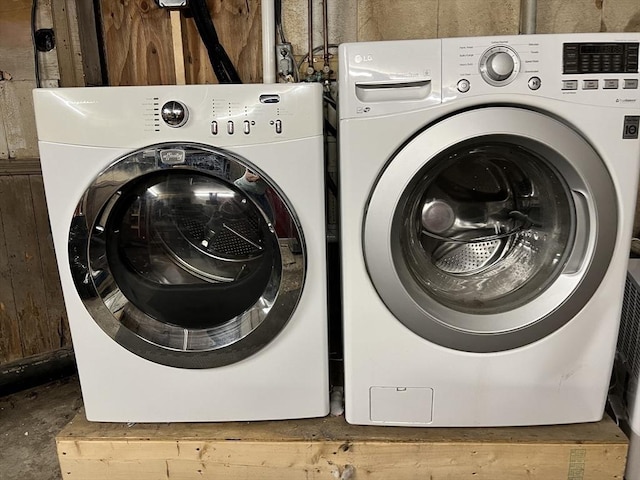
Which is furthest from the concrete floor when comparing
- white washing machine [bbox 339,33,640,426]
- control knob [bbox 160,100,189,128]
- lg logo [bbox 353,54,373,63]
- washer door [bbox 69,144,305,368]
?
lg logo [bbox 353,54,373,63]

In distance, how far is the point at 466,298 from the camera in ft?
3.52

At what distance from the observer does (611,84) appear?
93 cm

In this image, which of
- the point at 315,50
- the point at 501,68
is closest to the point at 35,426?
the point at 315,50

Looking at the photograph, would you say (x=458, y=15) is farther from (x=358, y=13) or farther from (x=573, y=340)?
(x=573, y=340)

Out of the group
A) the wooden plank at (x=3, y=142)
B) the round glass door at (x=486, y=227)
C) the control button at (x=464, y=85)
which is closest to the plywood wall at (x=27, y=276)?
the wooden plank at (x=3, y=142)

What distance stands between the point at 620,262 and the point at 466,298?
0.32 metres

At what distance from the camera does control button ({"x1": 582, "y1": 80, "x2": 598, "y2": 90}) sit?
935mm

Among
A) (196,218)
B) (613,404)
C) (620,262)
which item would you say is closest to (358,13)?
(196,218)

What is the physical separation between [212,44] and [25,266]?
0.95 m

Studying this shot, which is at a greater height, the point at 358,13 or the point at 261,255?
the point at 358,13

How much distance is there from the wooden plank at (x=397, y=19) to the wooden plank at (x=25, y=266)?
1.20 meters

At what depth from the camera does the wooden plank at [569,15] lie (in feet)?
4.96

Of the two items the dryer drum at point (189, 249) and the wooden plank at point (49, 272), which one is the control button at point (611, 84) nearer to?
the dryer drum at point (189, 249)

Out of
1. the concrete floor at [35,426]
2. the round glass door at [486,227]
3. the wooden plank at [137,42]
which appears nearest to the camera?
the round glass door at [486,227]
